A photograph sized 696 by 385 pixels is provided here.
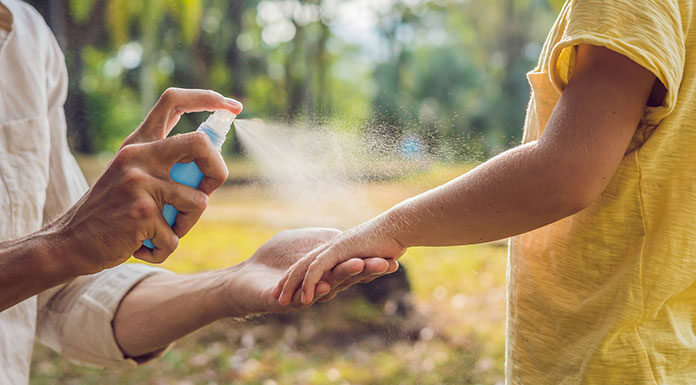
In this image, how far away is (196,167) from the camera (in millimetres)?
721

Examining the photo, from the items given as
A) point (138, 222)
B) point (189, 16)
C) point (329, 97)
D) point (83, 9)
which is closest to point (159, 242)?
point (138, 222)

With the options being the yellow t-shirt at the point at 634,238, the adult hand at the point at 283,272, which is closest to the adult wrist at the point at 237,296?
the adult hand at the point at 283,272

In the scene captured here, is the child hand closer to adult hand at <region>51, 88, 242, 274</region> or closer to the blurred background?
adult hand at <region>51, 88, 242, 274</region>

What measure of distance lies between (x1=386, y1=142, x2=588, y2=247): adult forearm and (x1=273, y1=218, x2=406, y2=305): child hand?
3cm

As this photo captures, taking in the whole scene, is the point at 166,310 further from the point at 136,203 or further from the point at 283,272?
the point at 136,203

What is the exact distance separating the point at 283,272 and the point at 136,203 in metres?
0.30

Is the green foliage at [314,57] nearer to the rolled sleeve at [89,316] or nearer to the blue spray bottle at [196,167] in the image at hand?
the rolled sleeve at [89,316]

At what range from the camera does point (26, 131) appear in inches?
38.5

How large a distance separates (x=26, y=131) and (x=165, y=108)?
0.34 m

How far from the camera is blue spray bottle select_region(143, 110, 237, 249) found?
0.72 m

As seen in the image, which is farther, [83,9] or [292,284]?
[83,9]

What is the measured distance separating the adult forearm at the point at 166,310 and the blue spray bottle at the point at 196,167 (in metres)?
0.25

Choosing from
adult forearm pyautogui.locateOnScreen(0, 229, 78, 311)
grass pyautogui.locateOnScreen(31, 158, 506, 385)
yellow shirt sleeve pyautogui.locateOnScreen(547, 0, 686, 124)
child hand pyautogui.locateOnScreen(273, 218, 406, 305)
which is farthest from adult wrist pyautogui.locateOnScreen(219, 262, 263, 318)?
grass pyautogui.locateOnScreen(31, 158, 506, 385)

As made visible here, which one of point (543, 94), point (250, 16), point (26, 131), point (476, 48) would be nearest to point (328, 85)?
point (250, 16)
